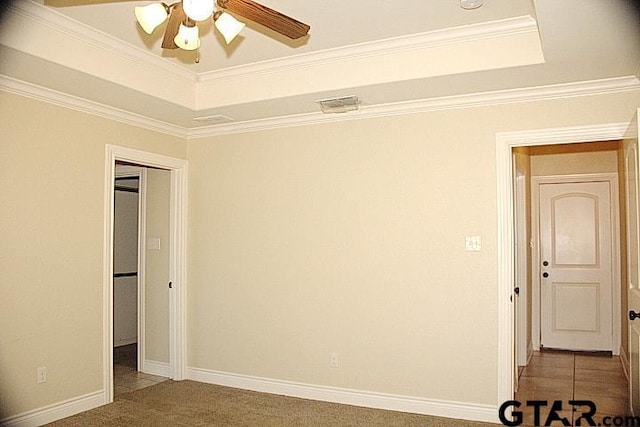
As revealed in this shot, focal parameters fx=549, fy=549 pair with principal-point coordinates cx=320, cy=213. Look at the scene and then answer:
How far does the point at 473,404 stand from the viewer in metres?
3.96

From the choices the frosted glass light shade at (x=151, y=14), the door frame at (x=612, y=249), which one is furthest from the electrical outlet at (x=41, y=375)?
the door frame at (x=612, y=249)

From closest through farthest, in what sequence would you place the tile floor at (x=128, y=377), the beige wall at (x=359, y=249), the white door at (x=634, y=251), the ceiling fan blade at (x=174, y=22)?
the ceiling fan blade at (x=174, y=22)
the white door at (x=634, y=251)
the beige wall at (x=359, y=249)
the tile floor at (x=128, y=377)

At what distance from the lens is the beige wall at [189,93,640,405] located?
3.99 metres

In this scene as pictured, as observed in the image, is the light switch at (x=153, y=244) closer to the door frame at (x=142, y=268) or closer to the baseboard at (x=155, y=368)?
the door frame at (x=142, y=268)

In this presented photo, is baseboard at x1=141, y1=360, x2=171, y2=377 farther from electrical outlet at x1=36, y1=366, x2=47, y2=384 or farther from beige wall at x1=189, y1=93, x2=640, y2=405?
electrical outlet at x1=36, y1=366, x2=47, y2=384

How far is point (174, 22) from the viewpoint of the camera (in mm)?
2473

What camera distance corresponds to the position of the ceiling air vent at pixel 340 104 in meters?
4.12

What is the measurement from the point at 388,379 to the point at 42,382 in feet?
8.20

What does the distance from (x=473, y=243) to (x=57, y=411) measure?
3227 millimetres

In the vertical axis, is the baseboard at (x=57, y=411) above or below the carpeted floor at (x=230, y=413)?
above

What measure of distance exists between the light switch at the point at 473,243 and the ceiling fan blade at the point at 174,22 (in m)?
2.47

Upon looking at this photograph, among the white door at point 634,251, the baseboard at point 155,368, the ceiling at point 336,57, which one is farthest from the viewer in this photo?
the baseboard at point 155,368

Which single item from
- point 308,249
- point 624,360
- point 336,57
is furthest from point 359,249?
point 624,360

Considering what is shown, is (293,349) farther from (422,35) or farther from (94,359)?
(422,35)
